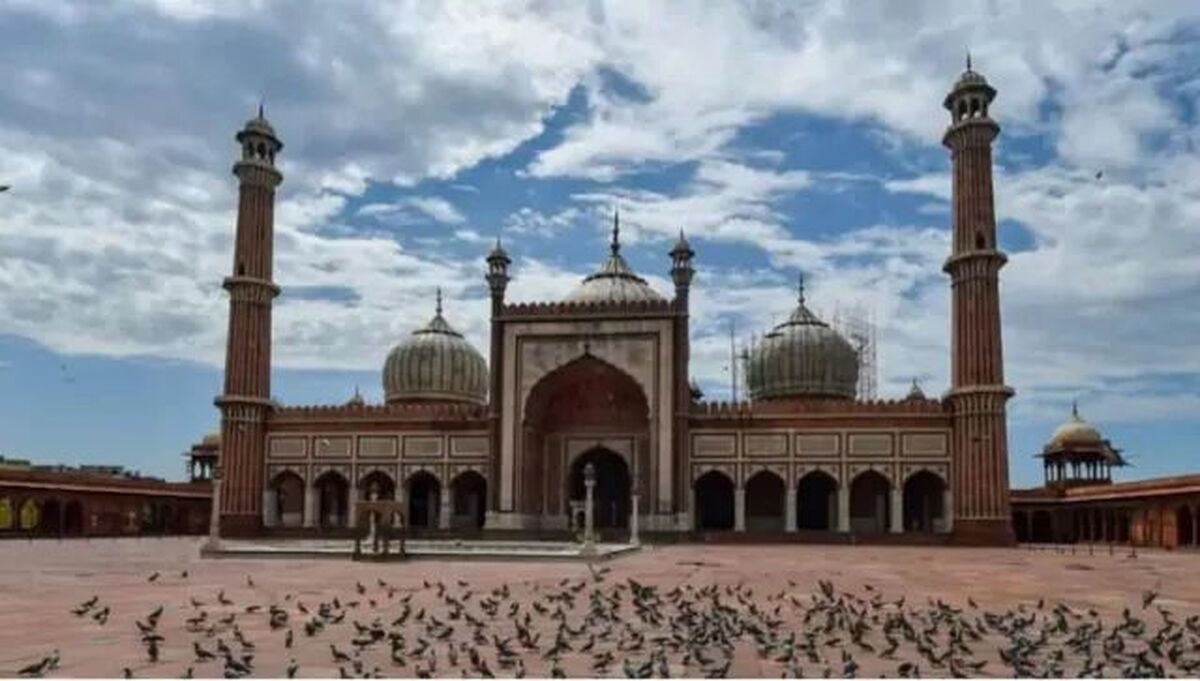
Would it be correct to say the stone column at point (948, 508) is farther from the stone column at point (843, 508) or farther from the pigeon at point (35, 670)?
the pigeon at point (35, 670)

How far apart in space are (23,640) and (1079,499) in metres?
38.6

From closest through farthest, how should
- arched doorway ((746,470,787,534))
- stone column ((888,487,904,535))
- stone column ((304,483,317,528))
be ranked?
stone column ((888,487,904,535)) < arched doorway ((746,470,787,534)) < stone column ((304,483,317,528))

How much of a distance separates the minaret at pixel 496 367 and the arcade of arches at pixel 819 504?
6.05 metres

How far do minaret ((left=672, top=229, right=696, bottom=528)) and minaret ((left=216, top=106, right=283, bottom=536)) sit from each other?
1320 cm

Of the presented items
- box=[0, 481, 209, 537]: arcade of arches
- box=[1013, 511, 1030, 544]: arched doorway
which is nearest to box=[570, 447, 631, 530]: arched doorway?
box=[1013, 511, 1030, 544]: arched doorway

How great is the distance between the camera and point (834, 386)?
4175cm

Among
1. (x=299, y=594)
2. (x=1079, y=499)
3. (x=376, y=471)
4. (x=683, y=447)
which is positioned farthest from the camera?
(x=1079, y=499)

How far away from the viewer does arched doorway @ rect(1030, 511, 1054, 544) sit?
43906 mm

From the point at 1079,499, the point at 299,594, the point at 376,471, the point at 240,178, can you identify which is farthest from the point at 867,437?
the point at 299,594

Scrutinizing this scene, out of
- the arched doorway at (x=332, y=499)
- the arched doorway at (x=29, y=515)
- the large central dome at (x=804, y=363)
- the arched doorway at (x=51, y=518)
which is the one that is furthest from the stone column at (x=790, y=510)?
the arched doorway at (x=29, y=515)

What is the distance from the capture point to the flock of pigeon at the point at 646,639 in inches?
261

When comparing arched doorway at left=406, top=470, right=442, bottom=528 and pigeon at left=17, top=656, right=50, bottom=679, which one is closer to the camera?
pigeon at left=17, top=656, right=50, bottom=679

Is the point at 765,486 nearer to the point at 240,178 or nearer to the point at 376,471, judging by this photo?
the point at 376,471

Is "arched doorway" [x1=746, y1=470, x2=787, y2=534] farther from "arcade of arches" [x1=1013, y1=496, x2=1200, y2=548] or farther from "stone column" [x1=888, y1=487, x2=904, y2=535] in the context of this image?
"arcade of arches" [x1=1013, y1=496, x2=1200, y2=548]
